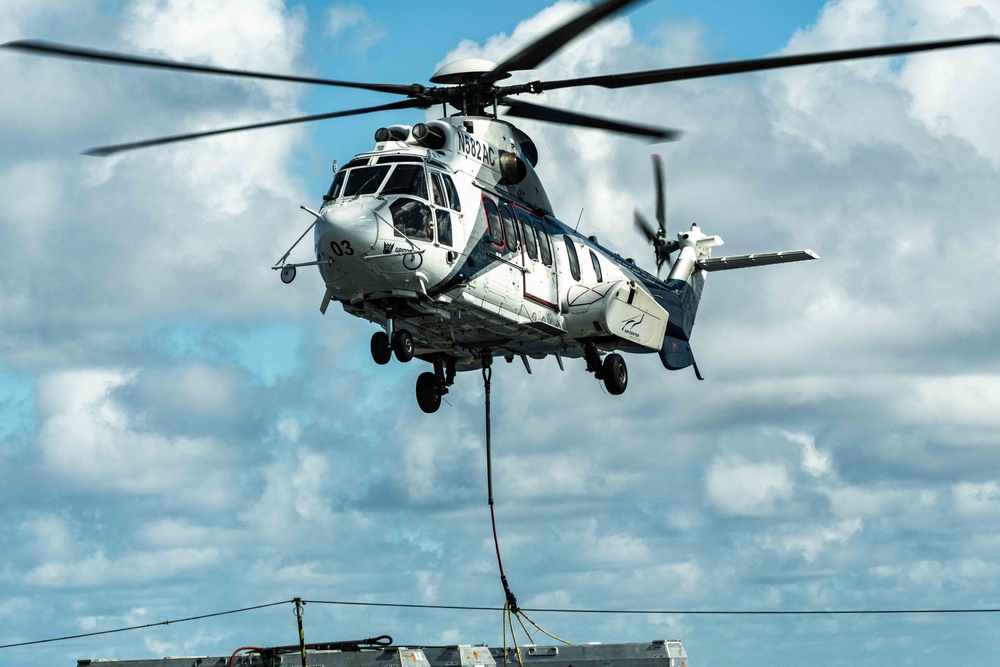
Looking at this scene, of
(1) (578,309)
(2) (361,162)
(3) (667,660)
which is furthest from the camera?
(1) (578,309)

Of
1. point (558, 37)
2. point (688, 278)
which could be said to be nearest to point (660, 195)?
point (688, 278)

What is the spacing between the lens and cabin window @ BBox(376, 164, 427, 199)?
21266 millimetres

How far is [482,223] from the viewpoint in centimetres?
2267

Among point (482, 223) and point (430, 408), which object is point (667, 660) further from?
point (482, 223)

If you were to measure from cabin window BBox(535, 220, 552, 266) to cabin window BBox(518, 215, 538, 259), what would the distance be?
0.18 meters

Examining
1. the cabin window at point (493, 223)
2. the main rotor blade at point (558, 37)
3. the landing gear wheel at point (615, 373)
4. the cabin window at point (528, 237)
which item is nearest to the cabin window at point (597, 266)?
the landing gear wheel at point (615, 373)

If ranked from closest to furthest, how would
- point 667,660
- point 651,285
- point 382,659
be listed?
point 382,659
point 667,660
point 651,285

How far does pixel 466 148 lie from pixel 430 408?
17.3ft

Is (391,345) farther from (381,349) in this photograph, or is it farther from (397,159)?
(397,159)

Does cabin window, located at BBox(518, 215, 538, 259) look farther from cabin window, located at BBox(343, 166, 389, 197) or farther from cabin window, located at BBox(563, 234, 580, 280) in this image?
cabin window, located at BBox(343, 166, 389, 197)

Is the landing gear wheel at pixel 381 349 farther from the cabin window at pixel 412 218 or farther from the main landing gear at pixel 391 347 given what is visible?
the cabin window at pixel 412 218

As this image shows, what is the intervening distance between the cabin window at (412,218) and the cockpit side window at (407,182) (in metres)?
0.18

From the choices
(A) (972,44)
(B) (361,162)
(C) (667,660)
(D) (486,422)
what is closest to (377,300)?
(B) (361,162)

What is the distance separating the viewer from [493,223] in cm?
2302
